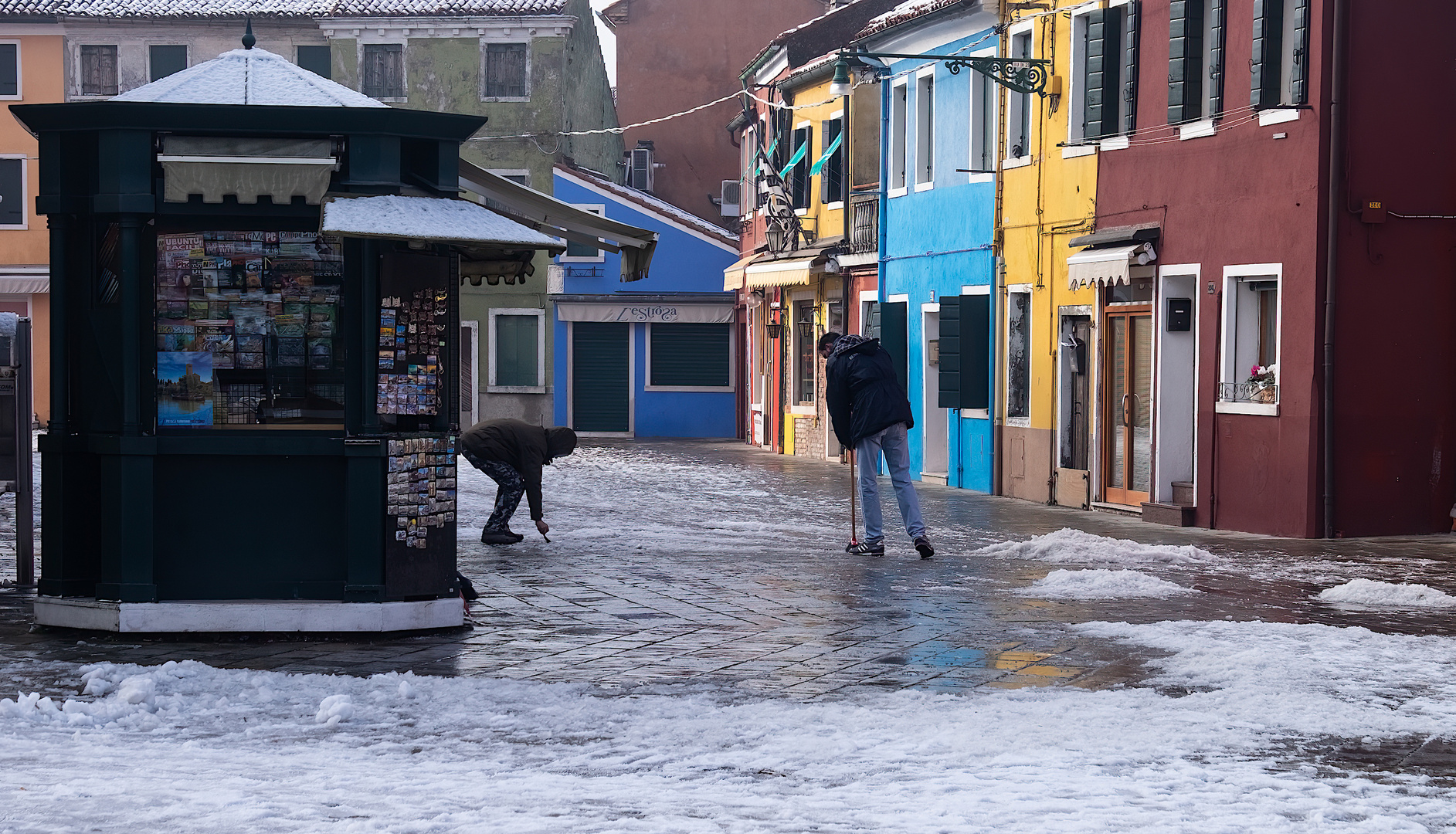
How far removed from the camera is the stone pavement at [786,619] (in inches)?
324

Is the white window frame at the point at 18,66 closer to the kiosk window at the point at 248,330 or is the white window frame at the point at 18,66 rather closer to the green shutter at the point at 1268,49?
the green shutter at the point at 1268,49

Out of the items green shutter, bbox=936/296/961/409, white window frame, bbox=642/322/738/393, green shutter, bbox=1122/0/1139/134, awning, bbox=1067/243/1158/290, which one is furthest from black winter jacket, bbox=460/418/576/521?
white window frame, bbox=642/322/738/393

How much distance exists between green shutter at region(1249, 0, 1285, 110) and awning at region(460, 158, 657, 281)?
7470mm

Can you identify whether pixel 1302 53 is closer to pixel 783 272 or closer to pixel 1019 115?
pixel 1019 115

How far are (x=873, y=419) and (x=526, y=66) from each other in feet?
88.4

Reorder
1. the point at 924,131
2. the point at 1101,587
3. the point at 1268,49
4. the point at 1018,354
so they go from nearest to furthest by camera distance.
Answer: the point at 1101,587 → the point at 1268,49 → the point at 1018,354 → the point at 924,131

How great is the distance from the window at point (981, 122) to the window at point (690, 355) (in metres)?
15.3

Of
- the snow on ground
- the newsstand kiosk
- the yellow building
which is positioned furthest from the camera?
the yellow building

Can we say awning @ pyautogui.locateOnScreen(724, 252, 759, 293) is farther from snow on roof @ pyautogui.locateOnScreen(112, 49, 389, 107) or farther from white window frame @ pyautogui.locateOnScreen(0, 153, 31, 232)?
snow on roof @ pyautogui.locateOnScreen(112, 49, 389, 107)

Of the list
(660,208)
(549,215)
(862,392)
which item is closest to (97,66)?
(660,208)

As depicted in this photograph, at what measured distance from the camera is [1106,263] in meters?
18.2

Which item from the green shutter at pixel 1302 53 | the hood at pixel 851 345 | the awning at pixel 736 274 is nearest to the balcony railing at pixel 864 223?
the awning at pixel 736 274

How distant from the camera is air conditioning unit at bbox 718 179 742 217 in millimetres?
39844

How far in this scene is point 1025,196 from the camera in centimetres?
2136
